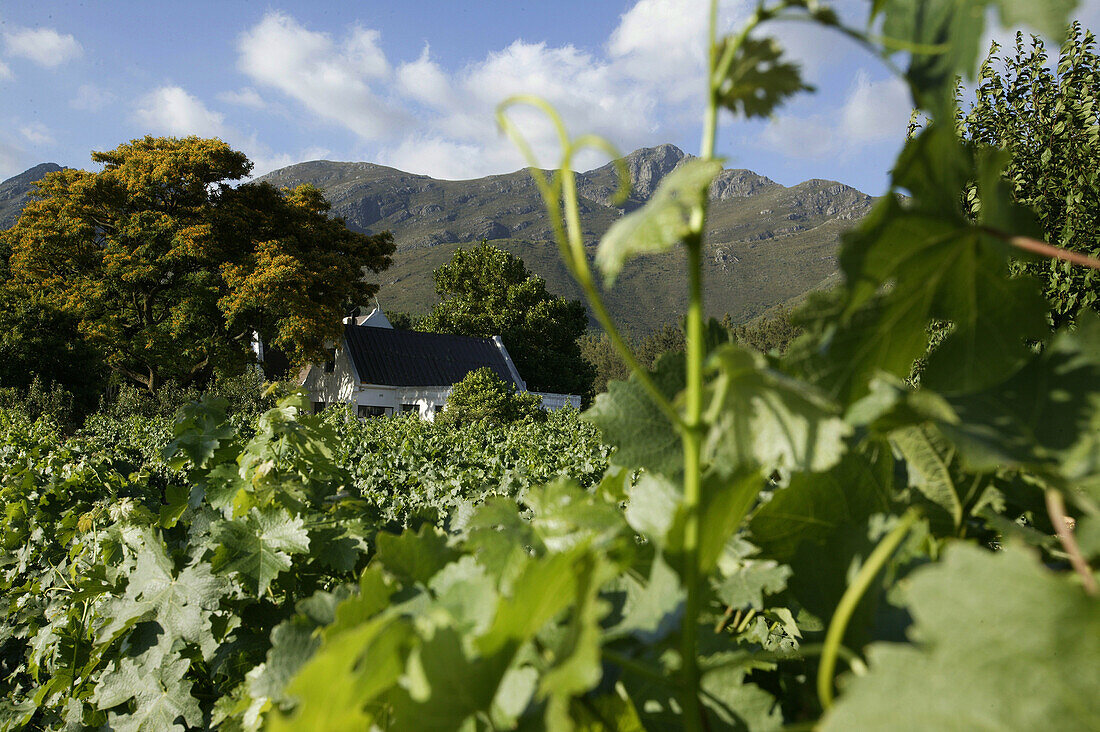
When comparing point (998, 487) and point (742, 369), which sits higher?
point (742, 369)

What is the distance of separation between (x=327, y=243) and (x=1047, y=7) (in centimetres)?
2372

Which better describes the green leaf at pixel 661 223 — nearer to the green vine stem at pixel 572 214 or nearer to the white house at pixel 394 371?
the green vine stem at pixel 572 214

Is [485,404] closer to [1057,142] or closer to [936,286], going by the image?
[1057,142]

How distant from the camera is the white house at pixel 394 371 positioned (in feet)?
89.7

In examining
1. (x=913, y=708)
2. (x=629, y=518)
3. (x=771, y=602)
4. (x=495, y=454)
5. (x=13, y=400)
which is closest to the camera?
(x=913, y=708)

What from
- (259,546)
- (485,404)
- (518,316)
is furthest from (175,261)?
(259,546)

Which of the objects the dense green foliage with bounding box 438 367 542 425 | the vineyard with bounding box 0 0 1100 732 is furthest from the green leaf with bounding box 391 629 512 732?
the dense green foliage with bounding box 438 367 542 425

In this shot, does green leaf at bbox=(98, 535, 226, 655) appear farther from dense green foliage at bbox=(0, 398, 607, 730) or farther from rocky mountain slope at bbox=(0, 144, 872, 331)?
rocky mountain slope at bbox=(0, 144, 872, 331)

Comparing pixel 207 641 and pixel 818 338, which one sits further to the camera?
pixel 207 641

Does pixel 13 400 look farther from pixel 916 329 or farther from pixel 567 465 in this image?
pixel 916 329

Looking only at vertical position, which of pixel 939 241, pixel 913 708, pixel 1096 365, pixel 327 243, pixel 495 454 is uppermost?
pixel 327 243

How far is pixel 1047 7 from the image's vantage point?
0.44m

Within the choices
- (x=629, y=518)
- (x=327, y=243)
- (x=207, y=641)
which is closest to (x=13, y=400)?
(x=327, y=243)

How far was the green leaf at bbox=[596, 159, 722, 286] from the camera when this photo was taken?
0.41m
